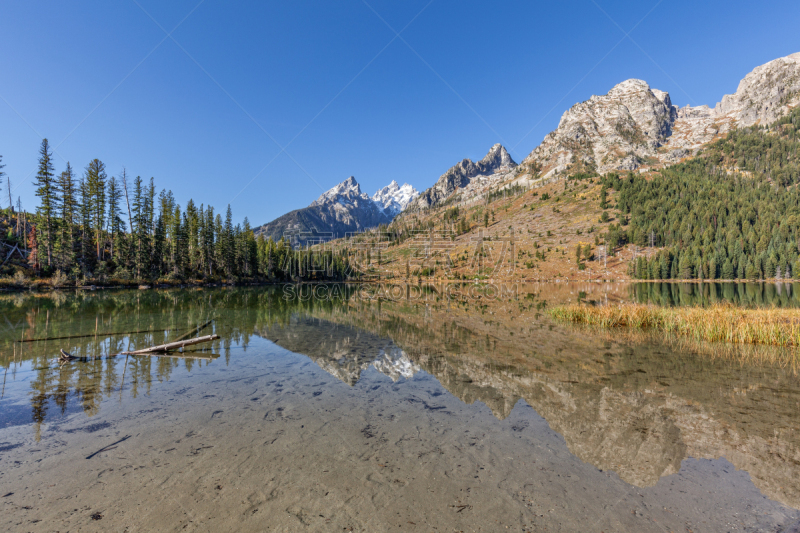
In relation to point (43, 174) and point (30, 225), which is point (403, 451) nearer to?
point (43, 174)

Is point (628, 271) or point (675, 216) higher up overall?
point (675, 216)

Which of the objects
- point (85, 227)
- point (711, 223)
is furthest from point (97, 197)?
point (711, 223)

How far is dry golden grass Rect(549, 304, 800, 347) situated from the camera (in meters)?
17.4

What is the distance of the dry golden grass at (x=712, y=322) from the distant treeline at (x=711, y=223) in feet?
344

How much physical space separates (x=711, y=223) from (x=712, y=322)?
151 meters

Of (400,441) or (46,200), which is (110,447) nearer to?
(400,441)

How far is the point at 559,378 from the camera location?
41.4ft

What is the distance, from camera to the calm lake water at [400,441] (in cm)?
522

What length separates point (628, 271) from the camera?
112125 millimetres

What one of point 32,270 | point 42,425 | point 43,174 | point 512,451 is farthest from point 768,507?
point 43,174

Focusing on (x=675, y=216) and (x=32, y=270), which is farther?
(x=675, y=216)

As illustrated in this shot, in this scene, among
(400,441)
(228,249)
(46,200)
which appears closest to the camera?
(400,441)

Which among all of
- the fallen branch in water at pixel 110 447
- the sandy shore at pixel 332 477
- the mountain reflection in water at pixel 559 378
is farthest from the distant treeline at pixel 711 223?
the fallen branch in water at pixel 110 447

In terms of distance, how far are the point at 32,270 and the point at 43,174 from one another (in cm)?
1880
